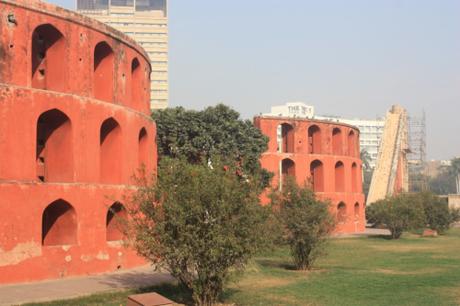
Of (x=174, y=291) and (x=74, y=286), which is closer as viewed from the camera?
(x=174, y=291)

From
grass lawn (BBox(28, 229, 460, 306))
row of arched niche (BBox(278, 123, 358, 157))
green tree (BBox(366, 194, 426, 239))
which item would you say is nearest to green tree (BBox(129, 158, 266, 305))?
grass lawn (BBox(28, 229, 460, 306))

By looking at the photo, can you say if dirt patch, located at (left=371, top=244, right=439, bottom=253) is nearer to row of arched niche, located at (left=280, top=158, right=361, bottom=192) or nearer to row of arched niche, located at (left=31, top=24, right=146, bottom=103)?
row of arched niche, located at (left=280, top=158, right=361, bottom=192)

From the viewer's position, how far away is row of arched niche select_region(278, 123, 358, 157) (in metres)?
39.9

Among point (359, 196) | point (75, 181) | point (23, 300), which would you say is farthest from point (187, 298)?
point (359, 196)

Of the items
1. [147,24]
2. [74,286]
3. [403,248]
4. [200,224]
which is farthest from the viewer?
[147,24]

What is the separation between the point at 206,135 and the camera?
102 ft

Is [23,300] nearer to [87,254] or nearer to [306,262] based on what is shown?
[87,254]

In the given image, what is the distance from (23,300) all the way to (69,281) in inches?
127

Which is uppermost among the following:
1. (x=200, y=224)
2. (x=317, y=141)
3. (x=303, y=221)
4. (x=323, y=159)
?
(x=317, y=141)

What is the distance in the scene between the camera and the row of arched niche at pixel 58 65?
1789cm

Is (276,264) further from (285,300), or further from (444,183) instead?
(444,183)

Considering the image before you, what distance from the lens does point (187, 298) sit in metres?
13.1

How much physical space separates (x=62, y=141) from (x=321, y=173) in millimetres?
26033

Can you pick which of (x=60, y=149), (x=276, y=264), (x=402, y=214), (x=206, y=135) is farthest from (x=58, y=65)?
(x=402, y=214)
